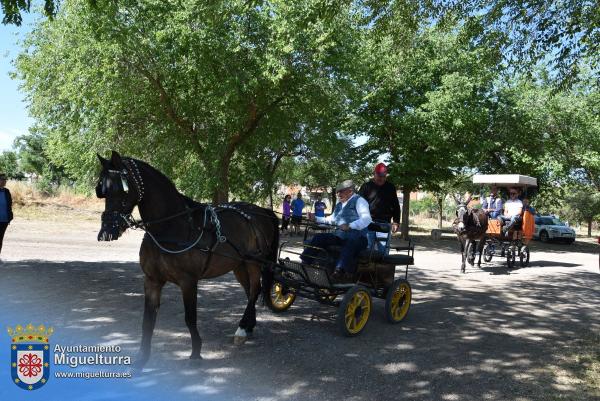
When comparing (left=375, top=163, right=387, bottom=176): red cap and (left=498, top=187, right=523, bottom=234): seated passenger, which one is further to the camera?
(left=498, top=187, right=523, bottom=234): seated passenger

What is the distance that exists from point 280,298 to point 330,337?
1.43 meters

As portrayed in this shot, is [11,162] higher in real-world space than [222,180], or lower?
higher


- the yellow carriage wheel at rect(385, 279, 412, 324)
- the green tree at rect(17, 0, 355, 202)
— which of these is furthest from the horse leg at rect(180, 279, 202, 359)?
the green tree at rect(17, 0, 355, 202)

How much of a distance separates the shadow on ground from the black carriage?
24 centimetres

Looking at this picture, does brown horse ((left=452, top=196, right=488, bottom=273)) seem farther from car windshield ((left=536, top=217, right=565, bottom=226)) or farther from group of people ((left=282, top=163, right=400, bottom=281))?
car windshield ((left=536, top=217, right=565, bottom=226))

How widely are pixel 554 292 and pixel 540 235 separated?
22894mm

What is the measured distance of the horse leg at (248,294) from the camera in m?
5.73

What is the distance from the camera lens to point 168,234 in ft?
16.2

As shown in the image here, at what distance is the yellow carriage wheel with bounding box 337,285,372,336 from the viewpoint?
5992 mm

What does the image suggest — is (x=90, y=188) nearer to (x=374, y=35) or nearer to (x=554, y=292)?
(x=374, y=35)

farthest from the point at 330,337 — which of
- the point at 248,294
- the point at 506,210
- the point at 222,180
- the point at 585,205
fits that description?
the point at 585,205

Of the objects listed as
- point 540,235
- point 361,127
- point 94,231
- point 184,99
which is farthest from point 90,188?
point 540,235

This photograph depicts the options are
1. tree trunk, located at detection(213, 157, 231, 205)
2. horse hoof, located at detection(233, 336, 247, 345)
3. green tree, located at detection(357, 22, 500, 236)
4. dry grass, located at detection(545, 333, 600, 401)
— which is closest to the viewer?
dry grass, located at detection(545, 333, 600, 401)

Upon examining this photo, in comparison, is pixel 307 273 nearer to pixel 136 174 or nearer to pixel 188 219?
pixel 188 219
